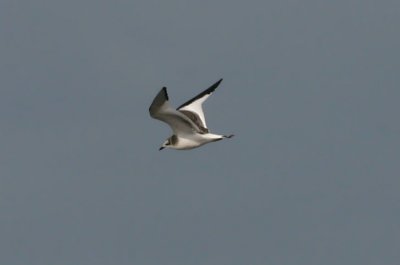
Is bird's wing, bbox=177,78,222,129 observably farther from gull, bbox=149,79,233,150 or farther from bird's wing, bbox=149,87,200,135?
bird's wing, bbox=149,87,200,135

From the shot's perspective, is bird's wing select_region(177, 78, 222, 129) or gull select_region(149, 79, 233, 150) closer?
gull select_region(149, 79, 233, 150)

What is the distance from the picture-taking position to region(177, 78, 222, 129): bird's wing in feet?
205

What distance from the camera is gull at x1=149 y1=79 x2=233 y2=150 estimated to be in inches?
2222

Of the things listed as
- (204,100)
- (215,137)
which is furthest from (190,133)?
(204,100)

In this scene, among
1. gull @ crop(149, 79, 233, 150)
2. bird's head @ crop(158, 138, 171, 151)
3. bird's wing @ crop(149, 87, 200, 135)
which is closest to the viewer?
bird's wing @ crop(149, 87, 200, 135)

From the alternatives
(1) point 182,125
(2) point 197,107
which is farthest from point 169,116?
(2) point 197,107

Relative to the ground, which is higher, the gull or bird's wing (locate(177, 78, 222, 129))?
bird's wing (locate(177, 78, 222, 129))

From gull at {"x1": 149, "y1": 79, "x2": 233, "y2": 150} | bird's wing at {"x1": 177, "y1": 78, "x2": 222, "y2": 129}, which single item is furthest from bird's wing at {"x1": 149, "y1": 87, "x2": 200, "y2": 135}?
bird's wing at {"x1": 177, "y1": 78, "x2": 222, "y2": 129}

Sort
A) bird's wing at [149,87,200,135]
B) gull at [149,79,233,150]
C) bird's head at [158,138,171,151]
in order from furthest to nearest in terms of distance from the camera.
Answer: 1. bird's head at [158,138,171,151]
2. gull at [149,79,233,150]
3. bird's wing at [149,87,200,135]

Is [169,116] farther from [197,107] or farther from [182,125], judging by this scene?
[197,107]

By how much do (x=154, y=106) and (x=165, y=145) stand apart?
5.55 m

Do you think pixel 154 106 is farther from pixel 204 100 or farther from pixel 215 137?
pixel 204 100

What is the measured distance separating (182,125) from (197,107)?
560cm

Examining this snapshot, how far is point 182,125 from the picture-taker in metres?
59.4
